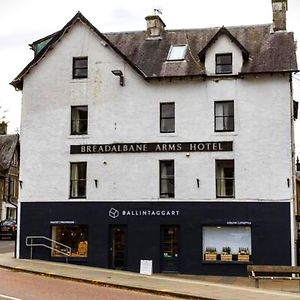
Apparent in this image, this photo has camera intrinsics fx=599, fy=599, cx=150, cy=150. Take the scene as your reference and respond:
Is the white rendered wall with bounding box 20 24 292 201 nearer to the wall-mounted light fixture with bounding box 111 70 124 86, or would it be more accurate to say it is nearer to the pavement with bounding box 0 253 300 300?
the wall-mounted light fixture with bounding box 111 70 124 86

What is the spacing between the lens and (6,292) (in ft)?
59.9

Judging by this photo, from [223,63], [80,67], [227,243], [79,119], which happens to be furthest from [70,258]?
[223,63]

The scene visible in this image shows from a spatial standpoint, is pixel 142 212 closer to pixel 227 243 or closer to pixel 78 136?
pixel 227 243

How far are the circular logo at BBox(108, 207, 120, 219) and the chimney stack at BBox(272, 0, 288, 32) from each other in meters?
11.7

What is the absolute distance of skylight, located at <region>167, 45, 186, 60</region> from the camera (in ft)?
95.6

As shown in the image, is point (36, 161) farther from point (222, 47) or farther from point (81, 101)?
point (222, 47)

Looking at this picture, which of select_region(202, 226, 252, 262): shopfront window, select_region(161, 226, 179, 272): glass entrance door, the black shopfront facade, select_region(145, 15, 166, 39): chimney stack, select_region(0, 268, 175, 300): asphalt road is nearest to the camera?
select_region(0, 268, 175, 300): asphalt road

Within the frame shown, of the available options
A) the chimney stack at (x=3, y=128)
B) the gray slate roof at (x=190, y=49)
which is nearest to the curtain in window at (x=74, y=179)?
the gray slate roof at (x=190, y=49)

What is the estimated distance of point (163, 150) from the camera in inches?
1091

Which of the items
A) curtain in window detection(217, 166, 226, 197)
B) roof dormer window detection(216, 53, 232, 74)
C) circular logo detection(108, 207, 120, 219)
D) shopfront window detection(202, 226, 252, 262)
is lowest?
shopfront window detection(202, 226, 252, 262)

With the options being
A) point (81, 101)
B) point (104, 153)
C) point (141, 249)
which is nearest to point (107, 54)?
point (81, 101)

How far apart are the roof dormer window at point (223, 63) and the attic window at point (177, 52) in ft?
6.58

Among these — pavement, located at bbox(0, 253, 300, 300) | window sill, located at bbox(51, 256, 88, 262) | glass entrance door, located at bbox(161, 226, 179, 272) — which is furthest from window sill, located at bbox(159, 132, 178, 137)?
window sill, located at bbox(51, 256, 88, 262)

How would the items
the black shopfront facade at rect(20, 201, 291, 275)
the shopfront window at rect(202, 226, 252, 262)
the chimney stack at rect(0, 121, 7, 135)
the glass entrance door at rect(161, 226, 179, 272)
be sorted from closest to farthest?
the black shopfront facade at rect(20, 201, 291, 275), the shopfront window at rect(202, 226, 252, 262), the glass entrance door at rect(161, 226, 179, 272), the chimney stack at rect(0, 121, 7, 135)
